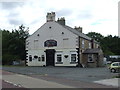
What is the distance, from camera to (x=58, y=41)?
46969 mm

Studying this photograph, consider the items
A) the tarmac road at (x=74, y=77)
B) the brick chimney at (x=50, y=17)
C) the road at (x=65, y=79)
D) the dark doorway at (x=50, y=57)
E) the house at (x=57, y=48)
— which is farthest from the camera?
the brick chimney at (x=50, y=17)

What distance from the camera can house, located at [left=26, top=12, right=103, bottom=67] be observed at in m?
45.5

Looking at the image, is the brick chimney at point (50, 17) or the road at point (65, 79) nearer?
the road at point (65, 79)

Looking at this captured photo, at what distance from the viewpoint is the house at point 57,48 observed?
4550 centimetres

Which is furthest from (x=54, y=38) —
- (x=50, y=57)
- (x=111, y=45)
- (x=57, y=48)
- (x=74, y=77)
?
(x=111, y=45)

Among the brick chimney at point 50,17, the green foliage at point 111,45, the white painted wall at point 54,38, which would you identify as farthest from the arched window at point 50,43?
the green foliage at point 111,45

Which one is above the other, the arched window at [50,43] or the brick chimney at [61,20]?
the brick chimney at [61,20]

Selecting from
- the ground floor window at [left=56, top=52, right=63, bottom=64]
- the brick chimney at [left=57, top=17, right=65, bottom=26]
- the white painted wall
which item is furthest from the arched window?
the brick chimney at [left=57, top=17, right=65, bottom=26]

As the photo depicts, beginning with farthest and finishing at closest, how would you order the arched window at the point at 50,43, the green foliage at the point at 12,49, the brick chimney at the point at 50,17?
the green foliage at the point at 12,49
the brick chimney at the point at 50,17
the arched window at the point at 50,43

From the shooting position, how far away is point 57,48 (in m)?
46.9

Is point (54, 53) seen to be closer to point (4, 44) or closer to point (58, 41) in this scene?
point (58, 41)

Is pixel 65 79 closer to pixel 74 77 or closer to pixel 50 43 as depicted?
pixel 74 77

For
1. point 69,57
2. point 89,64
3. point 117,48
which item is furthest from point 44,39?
point 117,48

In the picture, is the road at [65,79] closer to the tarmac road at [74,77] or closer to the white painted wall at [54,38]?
the tarmac road at [74,77]
